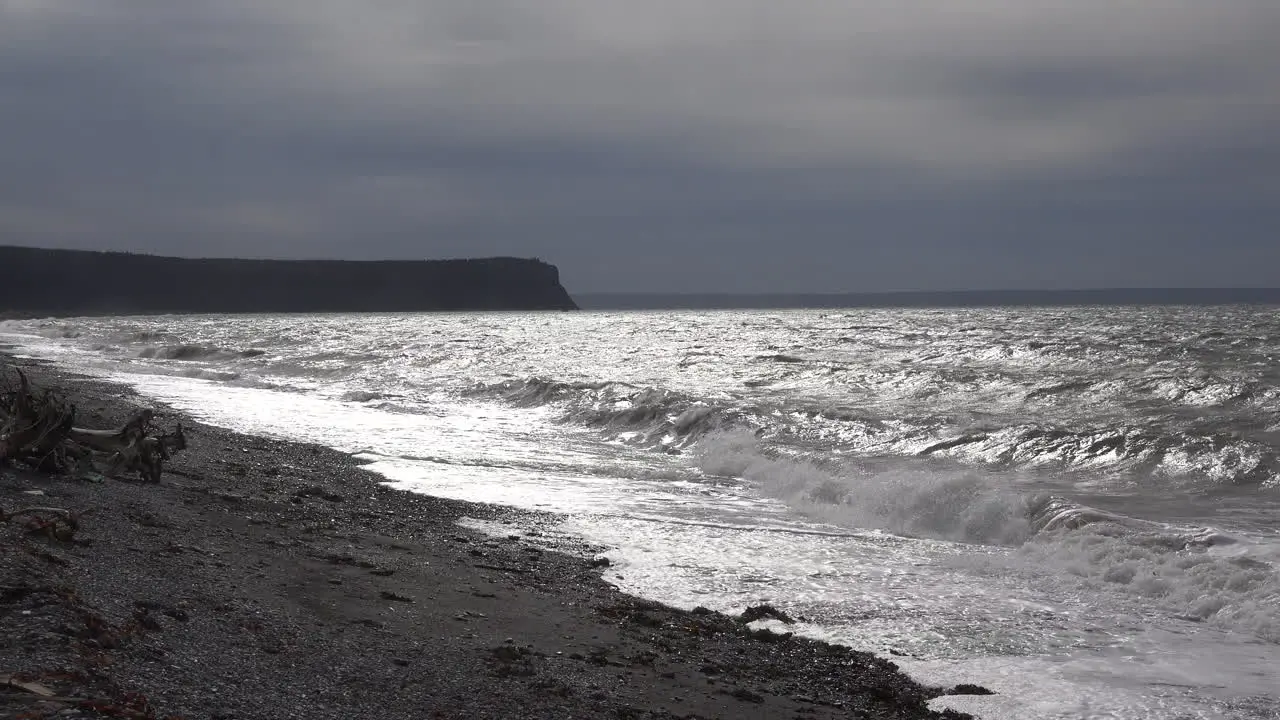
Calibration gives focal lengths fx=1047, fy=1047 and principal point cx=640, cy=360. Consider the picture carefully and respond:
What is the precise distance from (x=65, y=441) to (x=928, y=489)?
7171 millimetres

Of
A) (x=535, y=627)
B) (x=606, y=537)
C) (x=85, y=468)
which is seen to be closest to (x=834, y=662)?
(x=535, y=627)

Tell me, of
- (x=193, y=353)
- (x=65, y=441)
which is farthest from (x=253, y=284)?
(x=65, y=441)

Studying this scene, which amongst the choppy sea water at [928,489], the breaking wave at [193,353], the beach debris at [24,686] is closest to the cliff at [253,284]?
the breaking wave at [193,353]

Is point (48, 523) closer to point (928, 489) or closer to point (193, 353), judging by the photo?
point (928, 489)

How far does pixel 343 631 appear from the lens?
16.1 feet

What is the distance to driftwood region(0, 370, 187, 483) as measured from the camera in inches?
289

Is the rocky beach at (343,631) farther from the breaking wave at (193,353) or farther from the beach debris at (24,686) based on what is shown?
the breaking wave at (193,353)

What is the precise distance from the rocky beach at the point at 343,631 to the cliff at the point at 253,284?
153839 mm

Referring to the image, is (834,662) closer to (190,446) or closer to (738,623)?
(738,623)

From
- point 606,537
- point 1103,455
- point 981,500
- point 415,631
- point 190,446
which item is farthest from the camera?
point 1103,455

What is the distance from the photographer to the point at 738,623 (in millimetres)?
5875

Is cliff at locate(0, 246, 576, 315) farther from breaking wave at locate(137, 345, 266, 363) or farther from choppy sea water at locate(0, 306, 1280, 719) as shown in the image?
choppy sea water at locate(0, 306, 1280, 719)

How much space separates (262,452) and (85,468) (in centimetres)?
426

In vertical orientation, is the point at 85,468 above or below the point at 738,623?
above
